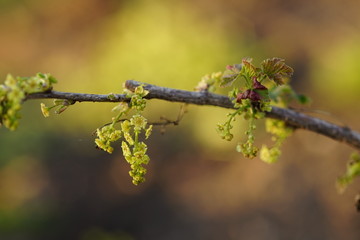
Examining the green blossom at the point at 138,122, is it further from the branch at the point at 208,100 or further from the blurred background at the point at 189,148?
the blurred background at the point at 189,148

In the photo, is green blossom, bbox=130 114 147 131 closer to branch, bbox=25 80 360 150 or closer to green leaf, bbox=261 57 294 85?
branch, bbox=25 80 360 150

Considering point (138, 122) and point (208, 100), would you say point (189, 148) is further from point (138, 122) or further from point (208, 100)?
point (138, 122)

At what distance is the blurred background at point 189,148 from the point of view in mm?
3758

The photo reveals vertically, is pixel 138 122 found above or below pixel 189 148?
below

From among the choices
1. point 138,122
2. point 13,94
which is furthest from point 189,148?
point 13,94

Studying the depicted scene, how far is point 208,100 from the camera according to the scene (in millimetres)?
1038

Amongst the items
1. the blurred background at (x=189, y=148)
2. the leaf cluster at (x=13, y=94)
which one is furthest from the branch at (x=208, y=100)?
the blurred background at (x=189, y=148)

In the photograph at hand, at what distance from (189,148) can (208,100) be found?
10.8ft

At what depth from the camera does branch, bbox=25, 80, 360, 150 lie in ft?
2.81

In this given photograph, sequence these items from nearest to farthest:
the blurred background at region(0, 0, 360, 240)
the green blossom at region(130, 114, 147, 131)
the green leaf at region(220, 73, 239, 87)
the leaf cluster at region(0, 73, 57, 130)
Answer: the leaf cluster at region(0, 73, 57, 130)
the green blossom at region(130, 114, 147, 131)
the green leaf at region(220, 73, 239, 87)
the blurred background at region(0, 0, 360, 240)

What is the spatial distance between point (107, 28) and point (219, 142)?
2353 millimetres

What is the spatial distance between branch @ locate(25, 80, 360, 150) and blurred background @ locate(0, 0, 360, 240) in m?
2.57

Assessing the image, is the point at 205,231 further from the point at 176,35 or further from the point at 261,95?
the point at 261,95

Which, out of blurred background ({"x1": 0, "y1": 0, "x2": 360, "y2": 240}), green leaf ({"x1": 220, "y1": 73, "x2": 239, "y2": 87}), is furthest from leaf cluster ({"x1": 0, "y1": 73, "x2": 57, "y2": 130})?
blurred background ({"x1": 0, "y1": 0, "x2": 360, "y2": 240})
